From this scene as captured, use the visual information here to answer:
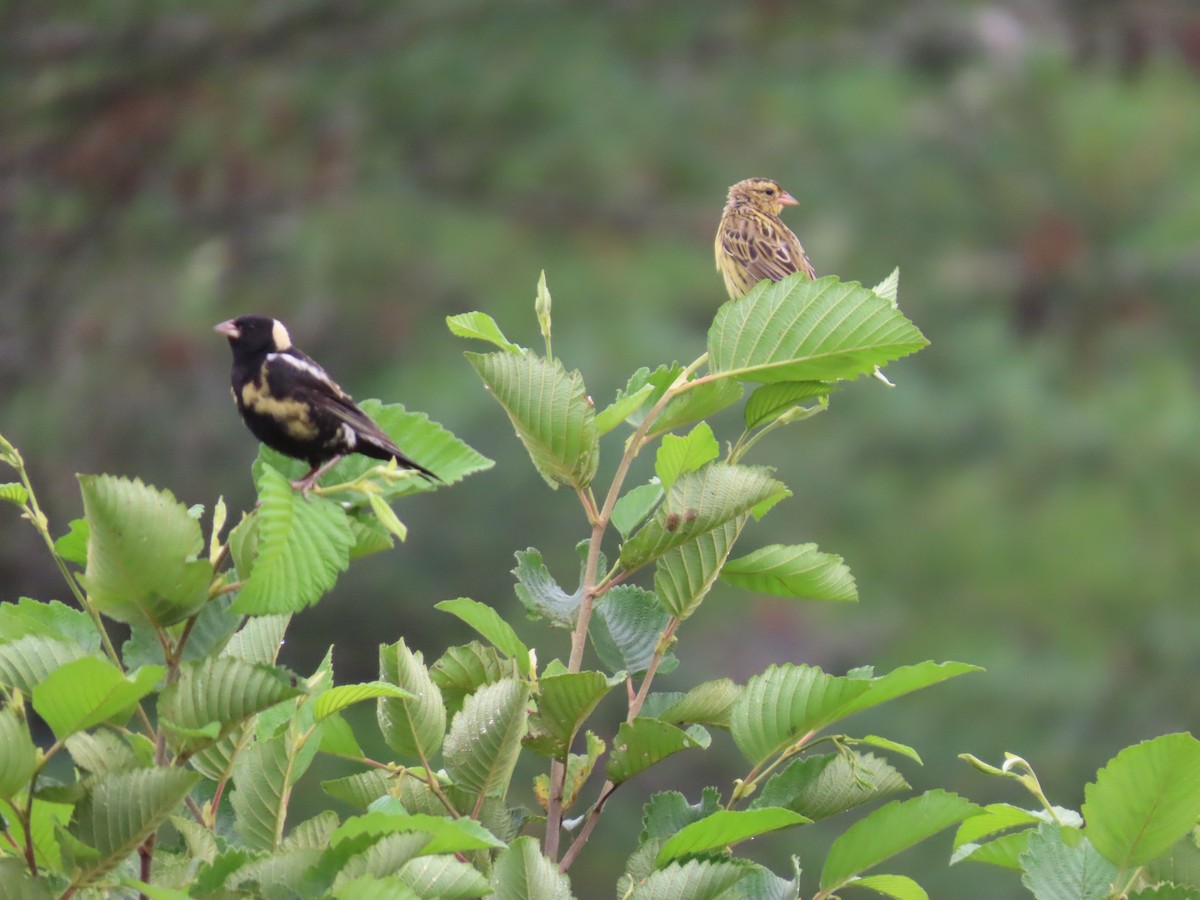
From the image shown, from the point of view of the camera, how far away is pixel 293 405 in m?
2.02

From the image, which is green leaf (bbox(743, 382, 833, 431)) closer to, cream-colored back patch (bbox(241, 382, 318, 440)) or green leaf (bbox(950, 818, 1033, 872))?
green leaf (bbox(950, 818, 1033, 872))

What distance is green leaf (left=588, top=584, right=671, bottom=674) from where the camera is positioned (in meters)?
1.53

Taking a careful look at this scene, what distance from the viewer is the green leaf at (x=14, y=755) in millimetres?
1162

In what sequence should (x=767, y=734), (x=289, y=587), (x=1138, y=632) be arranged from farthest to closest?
(x=1138, y=632) < (x=767, y=734) < (x=289, y=587)

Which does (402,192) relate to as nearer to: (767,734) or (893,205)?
(893,205)

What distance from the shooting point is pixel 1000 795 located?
763 centimetres

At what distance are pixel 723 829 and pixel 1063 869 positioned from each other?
278 millimetres

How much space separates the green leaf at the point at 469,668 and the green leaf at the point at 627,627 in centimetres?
10

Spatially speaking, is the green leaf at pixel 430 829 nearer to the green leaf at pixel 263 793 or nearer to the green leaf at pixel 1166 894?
the green leaf at pixel 263 793

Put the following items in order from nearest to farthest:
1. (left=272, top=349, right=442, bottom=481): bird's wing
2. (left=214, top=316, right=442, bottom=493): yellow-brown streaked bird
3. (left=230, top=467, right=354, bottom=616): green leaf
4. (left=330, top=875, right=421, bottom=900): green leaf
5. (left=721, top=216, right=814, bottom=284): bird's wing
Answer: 1. (left=330, top=875, right=421, bottom=900): green leaf
2. (left=230, top=467, right=354, bottom=616): green leaf
3. (left=272, top=349, right=442, bottom=481): bird's wing
4. (left=214, top=316, right=442, bottom=493): yellow-brown streaked bird
5. (left=721, top=216, right=814, bottom=284): bird's wing

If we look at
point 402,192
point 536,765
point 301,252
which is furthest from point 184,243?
point 536,765

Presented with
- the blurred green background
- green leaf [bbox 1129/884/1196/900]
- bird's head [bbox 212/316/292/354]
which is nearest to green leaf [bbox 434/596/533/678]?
green leaf [bbox 1129/884/1196/900]

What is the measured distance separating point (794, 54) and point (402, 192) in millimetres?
2396

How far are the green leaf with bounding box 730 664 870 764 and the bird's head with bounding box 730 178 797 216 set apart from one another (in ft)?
12.3
